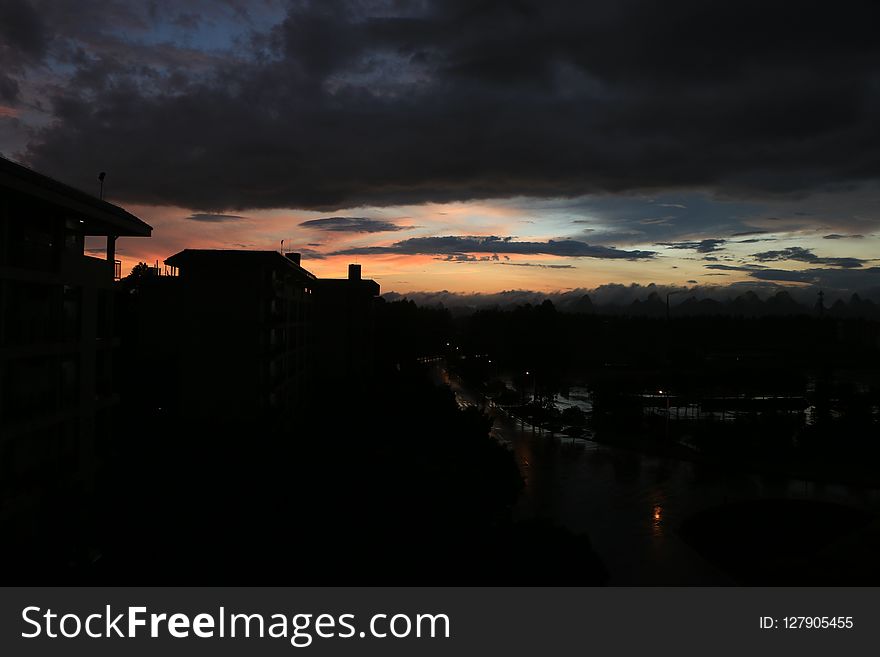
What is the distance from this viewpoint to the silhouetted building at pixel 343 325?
39.3 metres

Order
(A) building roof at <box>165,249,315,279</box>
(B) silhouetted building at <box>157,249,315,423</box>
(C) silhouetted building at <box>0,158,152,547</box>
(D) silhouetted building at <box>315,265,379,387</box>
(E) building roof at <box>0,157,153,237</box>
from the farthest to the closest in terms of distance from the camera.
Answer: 1. (D) silhouetted building at <box>315,265,379,387</box>
2. (B) silhouetted building at <box>157,249,315,423</box>
3. (A) building roof at <box>165,249,315,279</box>
4. (C) silhouetted building at <box>0,158,152,547</box>
5. (E) building roof at <box>0,157,153,237</box>

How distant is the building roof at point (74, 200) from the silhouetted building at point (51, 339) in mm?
20

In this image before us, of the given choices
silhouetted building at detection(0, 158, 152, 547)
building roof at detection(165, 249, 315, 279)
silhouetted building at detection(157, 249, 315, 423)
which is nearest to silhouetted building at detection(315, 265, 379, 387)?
silhouetted building at detection(157, 249, 315, 423)

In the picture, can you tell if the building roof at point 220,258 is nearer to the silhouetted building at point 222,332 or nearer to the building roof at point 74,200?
the silhouetted building at point 222,332

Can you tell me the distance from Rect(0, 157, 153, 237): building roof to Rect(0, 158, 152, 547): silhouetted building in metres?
0.02

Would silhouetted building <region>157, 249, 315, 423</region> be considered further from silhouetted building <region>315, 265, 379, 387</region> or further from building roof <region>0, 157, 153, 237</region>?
silhouetted building <region>315, 265, 379, 387</region>

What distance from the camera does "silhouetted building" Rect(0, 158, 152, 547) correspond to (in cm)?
1072

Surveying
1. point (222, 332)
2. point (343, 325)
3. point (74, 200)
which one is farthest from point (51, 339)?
point (343, 325)

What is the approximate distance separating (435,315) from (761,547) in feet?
288

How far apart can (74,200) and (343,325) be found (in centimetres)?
2863

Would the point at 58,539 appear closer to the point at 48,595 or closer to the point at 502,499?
the point at 48,595

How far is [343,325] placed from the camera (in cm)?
3991

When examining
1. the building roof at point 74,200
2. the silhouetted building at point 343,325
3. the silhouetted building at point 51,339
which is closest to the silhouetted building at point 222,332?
A: the building roof at point 74,200

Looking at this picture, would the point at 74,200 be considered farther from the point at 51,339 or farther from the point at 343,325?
the point at 343,325
